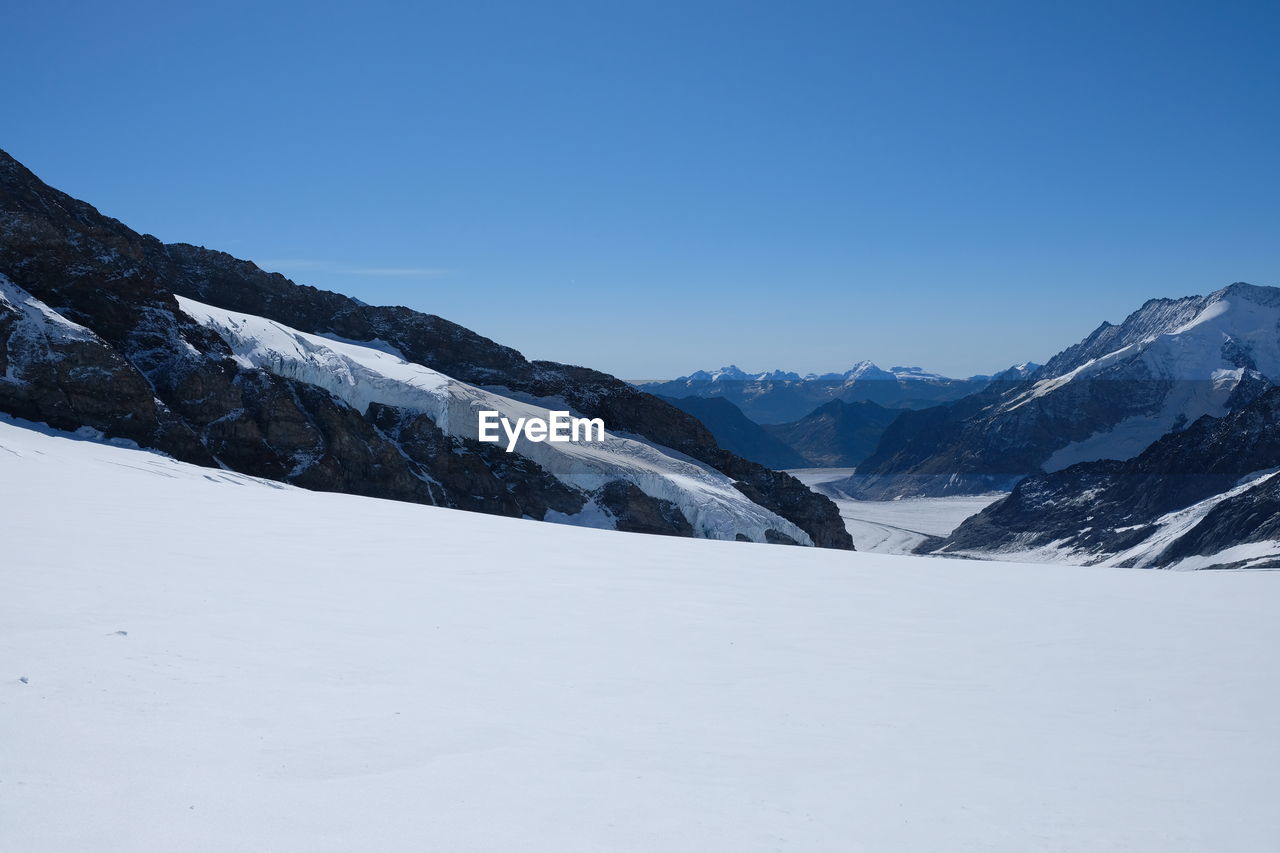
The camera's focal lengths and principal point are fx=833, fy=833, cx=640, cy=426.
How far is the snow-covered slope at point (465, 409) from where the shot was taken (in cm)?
3959

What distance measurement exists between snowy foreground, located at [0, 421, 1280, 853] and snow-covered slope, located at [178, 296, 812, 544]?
30904mm

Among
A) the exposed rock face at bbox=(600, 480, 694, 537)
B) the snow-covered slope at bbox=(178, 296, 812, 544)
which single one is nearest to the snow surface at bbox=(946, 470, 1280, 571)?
the snow-covered slope at bbox=(178, 296, 812, 544)

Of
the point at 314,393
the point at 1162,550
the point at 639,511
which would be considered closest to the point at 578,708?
the point at 314,393

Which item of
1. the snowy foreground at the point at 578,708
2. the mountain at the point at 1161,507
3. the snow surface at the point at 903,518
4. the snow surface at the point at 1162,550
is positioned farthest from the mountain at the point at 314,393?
the snow surface at the point at 903,518

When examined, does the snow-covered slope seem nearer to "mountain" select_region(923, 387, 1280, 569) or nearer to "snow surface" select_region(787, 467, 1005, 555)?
"mountain" select_region(923, 387, 1280, 569)

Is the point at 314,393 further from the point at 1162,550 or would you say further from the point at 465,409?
the point at 1162,550

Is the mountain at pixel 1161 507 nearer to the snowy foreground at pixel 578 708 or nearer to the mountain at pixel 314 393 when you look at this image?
the mountain at pixel 314 393

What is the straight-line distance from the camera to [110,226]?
44.5 meters

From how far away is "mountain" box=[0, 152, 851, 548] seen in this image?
92.0ft

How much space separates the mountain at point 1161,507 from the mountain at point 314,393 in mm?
53079

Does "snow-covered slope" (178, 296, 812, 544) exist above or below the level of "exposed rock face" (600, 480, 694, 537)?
above

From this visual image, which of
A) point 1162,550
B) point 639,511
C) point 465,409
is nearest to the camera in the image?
point 639,511

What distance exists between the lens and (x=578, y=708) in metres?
5.60

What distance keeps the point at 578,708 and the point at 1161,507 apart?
13076 cm
